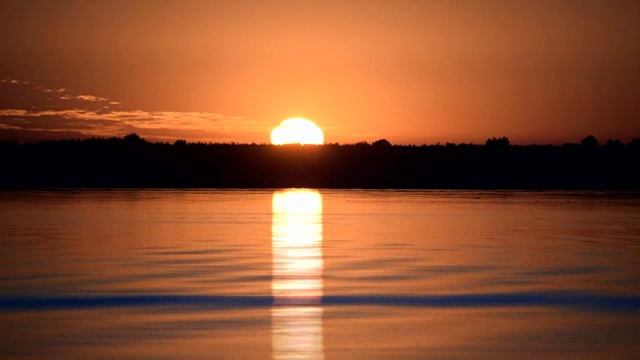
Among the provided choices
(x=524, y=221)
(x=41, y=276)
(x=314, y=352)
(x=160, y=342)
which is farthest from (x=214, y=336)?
(x=524, y=221)

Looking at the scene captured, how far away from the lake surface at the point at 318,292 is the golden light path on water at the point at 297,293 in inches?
1.4

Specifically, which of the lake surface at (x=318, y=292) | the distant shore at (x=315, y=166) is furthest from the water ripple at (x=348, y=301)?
the distant shore at (x=315, y=166)

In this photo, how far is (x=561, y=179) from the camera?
90.9 m

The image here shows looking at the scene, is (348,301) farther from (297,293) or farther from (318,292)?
(297,293)

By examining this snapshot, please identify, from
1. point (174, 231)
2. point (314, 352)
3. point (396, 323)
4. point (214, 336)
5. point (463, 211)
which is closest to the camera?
point (314, 352)

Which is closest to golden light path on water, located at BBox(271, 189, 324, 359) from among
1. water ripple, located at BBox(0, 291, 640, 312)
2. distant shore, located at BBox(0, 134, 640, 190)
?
water ripple, located at BBox(0, 291, 640, 312)

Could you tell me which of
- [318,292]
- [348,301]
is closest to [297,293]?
[318,292]

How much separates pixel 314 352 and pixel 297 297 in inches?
138

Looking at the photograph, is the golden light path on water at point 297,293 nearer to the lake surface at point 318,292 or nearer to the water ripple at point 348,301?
the lake surface at point 318,292

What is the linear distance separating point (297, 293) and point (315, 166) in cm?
8825

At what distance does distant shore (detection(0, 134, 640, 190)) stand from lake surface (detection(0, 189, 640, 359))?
62555mm

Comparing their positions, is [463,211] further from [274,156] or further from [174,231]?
[274,156]

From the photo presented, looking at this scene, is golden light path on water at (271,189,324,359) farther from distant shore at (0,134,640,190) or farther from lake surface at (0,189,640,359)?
distant shore at (0,134,640,190)

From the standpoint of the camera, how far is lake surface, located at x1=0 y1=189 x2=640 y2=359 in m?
9.41
